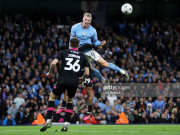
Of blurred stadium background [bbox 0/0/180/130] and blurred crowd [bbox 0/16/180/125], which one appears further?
blurred stadium background [bbox 0/0/180/130]

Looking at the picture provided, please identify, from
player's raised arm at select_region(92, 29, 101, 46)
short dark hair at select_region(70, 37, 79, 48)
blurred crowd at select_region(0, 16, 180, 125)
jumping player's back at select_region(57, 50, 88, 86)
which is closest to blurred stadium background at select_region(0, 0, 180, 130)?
blurred crowd at select_region(0, 16, 180, 125)

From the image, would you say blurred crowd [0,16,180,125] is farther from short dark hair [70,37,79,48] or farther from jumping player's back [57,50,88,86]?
short dark hair [70,37,79,48]

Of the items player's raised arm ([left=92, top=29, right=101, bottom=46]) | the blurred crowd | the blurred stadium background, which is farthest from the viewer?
the blurred stadium background

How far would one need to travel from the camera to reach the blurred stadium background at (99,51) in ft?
74.6

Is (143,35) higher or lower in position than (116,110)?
higher

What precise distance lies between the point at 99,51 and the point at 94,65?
1.99 metres

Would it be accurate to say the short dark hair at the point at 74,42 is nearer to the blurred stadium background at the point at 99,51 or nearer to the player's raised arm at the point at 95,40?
the player's raised arm at the point at 95,40

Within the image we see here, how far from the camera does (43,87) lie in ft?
77.7

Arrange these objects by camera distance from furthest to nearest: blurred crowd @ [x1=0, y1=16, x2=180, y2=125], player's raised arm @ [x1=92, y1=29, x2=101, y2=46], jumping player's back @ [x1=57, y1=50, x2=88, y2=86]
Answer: blurred crowd @ [x1=0, y1=16, x2=180, y2=125] → player's raised arm @ [x1=92, y1=29, x2=101, y2=46] → jumping player's back @ [x1=57, y1=50, x2=88, y2=86]

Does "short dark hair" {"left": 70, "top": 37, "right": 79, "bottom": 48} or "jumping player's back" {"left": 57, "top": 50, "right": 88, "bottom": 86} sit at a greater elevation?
"short dark hair" {"left": 70, "top": 37, "right": 79, "bottom": 48}

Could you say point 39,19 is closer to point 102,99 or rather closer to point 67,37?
point 67,37

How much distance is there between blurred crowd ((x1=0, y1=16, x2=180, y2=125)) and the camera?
2247 centimetres

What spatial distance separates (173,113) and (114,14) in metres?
13.9

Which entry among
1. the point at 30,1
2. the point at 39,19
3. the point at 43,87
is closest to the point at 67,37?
the point at 39,19
